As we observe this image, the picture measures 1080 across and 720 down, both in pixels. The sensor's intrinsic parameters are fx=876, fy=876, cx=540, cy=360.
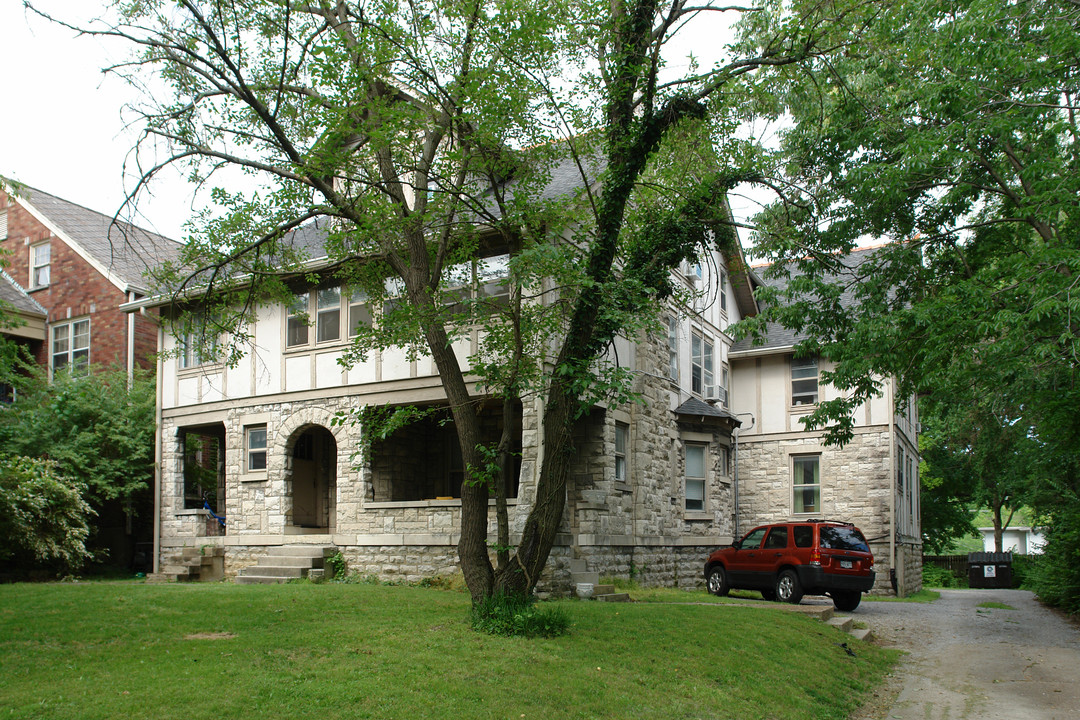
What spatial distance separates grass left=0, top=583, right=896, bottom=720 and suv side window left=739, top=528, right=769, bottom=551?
15.9ft

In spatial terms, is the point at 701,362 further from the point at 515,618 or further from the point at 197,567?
the point at 515,618

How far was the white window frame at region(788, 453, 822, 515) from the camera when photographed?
919 inches

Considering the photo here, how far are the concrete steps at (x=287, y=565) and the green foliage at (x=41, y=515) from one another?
135 inches

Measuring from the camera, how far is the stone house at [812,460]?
73.0 ft

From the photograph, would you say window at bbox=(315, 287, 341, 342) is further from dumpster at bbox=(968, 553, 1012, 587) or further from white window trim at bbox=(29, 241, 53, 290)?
dumpster at bbox=(968, 553, 1012, 587)

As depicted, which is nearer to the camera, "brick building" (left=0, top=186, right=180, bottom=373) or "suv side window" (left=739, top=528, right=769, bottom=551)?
"suv side window" (left=739, top=528, right=769, bottom=551)

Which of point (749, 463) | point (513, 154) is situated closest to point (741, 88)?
point (513, 154)

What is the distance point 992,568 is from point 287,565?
25.3 m

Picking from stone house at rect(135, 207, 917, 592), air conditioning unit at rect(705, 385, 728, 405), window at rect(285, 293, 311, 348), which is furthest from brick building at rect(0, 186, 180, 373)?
air conditioning unit at rect(705, 385, 728, 405)

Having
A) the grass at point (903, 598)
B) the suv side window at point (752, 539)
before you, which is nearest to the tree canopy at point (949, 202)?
the suv side window at point (752, 539)

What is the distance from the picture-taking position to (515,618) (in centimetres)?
930

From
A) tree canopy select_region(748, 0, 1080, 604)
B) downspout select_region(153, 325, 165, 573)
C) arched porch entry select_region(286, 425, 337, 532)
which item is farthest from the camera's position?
arched porch entry select_region(286, 425, 337, 532)

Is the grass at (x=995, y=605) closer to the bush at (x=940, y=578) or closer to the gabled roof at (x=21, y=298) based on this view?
the bush at (x=940, y=578)

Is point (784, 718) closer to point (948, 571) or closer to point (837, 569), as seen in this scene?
point (837, 569)
